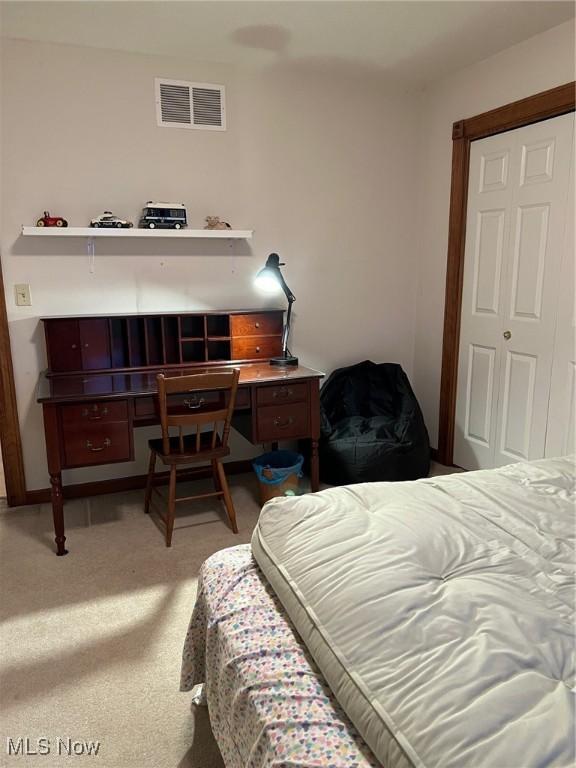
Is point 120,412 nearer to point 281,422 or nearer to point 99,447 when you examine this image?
point 99,447

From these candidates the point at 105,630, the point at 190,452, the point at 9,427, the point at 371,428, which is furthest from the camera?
the point at 371,428

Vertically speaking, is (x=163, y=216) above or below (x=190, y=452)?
above

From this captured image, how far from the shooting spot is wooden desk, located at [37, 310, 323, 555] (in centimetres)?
246

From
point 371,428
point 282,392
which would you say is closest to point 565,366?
point 371,428

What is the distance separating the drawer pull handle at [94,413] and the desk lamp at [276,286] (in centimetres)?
106

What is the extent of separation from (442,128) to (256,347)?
178cm

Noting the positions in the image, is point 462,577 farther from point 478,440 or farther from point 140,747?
point 478,440

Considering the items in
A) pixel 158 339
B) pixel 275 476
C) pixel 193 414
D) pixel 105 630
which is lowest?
pixel 105 630

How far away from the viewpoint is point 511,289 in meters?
3.01

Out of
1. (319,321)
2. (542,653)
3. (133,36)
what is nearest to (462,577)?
(542,653)

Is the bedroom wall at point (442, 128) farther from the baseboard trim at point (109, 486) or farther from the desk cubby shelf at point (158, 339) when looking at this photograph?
the baseboard trim at point (109, 486)

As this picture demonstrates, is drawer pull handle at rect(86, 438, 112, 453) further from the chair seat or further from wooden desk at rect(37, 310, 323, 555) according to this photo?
the chair seat

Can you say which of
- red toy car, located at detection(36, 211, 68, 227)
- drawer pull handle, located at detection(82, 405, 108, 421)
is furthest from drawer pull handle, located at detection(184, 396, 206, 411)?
red toy car, located at detection(36, 211, 68, 227)

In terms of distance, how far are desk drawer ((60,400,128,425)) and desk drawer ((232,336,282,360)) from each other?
0.85 meters
